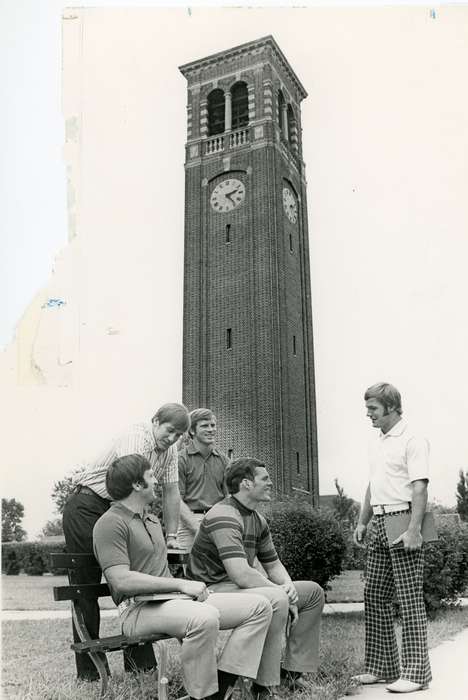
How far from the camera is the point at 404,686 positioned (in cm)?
425

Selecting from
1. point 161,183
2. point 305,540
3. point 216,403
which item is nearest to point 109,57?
point 161,183

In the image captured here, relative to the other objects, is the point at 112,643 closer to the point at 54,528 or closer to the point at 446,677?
the point at 446,677

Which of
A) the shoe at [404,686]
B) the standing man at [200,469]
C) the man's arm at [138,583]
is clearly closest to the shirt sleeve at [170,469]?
the standing man at [200,469]

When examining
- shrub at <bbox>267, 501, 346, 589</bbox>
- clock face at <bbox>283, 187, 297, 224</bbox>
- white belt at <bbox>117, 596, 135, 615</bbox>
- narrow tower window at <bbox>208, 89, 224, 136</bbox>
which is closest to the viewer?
white belt at <bbox>117, 596, 135, 615</bbox>

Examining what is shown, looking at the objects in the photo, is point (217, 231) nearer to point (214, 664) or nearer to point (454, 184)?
point (454, 184)

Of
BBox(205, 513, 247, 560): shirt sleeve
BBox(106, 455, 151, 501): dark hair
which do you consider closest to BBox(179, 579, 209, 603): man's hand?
BBox(205, 513, 247, 560): shirt sleeve

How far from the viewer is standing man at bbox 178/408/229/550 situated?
206 inches

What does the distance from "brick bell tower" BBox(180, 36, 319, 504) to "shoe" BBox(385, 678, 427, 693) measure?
1903cm

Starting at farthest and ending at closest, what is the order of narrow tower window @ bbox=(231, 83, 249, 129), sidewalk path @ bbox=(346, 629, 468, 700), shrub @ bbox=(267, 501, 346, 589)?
narrow tower window @ bbox=(231, 83, 249, 129) → shrub @ bbox=(267, 501, 346, 589) → sidewalk path @ bbox=(346, 629, 468, 700)

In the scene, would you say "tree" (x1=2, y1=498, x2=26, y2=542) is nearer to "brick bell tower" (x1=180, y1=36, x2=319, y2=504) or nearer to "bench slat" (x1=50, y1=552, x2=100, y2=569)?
"bench slat" (x1=50, y1=552, x2=100, y2=569)

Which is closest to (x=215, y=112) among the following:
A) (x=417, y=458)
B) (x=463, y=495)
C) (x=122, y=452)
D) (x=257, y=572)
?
(x=463, y=495)

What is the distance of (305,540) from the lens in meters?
10.7

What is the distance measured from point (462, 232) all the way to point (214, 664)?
5.48 m

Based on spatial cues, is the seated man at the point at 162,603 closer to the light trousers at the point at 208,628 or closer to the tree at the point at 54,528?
the light trousers at the point at 208,628
